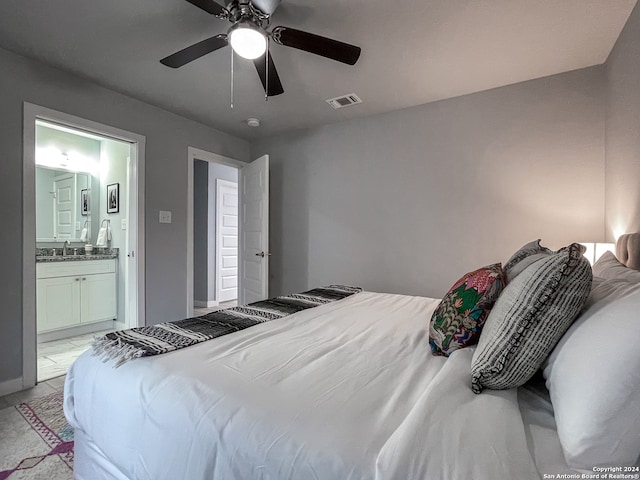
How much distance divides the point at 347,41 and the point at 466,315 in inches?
73.7

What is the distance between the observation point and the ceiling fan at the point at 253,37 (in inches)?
61.0

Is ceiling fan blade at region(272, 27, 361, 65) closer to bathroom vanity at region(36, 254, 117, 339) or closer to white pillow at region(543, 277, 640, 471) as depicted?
white pillow at region(543, 277, 640, 471)

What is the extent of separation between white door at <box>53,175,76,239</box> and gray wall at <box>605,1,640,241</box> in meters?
5.29

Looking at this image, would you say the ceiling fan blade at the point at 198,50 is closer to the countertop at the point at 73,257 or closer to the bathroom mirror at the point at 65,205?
the countertop at the point at 73,257

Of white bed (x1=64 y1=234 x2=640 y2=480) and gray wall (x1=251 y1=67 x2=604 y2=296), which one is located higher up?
gray wall (x1=251 y1=67 x2=604 y2=296)

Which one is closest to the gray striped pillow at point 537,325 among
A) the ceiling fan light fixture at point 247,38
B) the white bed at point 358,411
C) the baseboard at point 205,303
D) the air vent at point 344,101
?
the white bed at point 358,411

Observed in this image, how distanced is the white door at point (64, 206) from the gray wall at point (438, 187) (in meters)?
2.50

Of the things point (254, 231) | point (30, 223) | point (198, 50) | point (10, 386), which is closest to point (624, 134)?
point (198, 50)

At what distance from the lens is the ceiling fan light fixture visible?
155 centimetres

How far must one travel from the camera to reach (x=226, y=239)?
527cm

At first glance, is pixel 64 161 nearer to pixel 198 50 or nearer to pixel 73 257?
pixel 73 257

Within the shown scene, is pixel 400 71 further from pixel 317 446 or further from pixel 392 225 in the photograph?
pixel 317 446

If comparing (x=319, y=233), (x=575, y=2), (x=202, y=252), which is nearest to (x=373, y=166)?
(x=319, y=233)

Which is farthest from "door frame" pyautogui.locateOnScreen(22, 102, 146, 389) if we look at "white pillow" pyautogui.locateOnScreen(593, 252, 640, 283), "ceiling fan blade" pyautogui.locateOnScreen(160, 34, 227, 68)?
"white pillow" pyautogui.locateOnScreen(593, 252, 640, 283)
